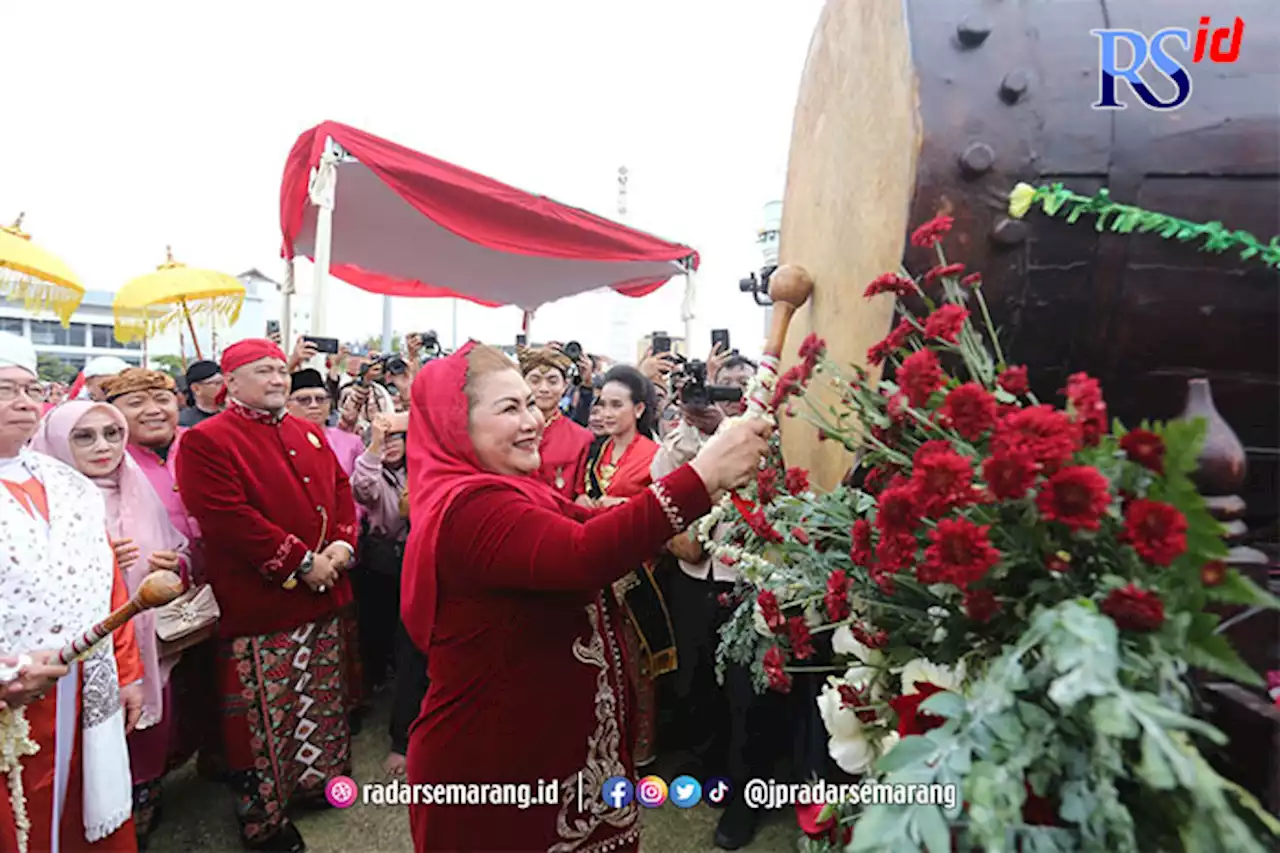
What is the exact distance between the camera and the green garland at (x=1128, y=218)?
1103mm

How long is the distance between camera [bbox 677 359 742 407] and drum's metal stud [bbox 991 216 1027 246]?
0.73 meters

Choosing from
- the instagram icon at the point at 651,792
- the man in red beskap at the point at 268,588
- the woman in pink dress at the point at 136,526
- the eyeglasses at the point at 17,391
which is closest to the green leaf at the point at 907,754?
the eyeglasses at the point at 17,391

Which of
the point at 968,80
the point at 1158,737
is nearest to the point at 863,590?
the point at 1158,737

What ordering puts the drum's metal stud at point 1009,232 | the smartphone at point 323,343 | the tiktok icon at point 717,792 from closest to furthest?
the drum's metal stud at point 1009,232 → the tiktok icon at point 717,792 → the smartphone at point 323,343

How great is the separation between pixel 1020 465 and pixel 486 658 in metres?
1.35

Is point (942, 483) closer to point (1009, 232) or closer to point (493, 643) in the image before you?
point (1009, 232)

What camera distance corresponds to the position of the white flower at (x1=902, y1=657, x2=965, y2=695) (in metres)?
1.01

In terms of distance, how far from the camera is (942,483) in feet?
2.87

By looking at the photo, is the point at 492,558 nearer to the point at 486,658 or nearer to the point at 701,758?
the point at 486,658

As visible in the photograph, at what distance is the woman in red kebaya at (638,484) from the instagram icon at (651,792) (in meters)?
0.10

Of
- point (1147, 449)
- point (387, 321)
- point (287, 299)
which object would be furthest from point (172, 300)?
point (1147, 449)

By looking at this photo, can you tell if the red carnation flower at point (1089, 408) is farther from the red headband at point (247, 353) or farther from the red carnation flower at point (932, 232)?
the red headband at point (247, 353)

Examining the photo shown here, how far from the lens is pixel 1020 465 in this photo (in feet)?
2.67

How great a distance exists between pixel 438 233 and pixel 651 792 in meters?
5.34
